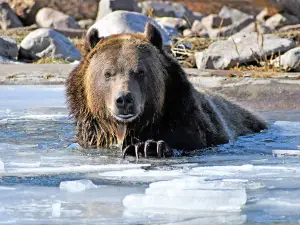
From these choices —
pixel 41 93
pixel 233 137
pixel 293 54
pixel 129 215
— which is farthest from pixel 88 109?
pixel 293 54

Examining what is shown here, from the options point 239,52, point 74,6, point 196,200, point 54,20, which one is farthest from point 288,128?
point 74,6

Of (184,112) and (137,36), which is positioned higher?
(137,36)

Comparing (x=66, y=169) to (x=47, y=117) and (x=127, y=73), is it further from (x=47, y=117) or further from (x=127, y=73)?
(x=47, y=117)

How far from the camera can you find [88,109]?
25.9ft

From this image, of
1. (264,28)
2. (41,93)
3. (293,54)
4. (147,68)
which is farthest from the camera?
(264,28)

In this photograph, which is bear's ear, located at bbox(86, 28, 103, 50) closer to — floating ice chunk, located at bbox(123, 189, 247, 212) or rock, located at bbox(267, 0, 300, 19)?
floating ice chunk, located at bbox(123, 189, 247, 212)

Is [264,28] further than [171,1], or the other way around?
[171,1]

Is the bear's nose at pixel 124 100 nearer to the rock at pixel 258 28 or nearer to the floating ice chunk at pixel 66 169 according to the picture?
the floating ice chunk at pixel 66 169

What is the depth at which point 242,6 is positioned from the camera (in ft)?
138

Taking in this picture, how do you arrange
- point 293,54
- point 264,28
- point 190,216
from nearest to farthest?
point 190,216 < point 293,54 < point 264,28

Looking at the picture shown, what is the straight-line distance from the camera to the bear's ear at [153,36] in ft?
25.4

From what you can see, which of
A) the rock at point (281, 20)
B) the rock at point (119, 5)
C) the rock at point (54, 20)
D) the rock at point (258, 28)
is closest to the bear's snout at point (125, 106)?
the rock at point (258, 28)

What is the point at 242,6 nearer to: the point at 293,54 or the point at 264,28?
the point at 264,28

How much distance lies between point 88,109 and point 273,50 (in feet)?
24.7
